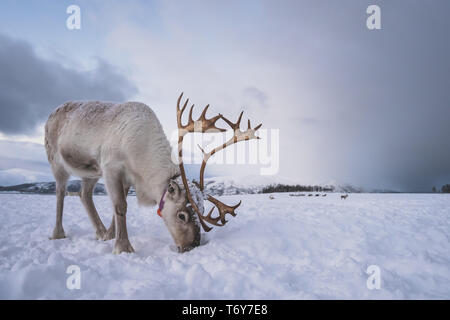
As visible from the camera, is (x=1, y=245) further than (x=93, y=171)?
No

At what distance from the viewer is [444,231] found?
438 cm

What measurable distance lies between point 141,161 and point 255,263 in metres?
2.32

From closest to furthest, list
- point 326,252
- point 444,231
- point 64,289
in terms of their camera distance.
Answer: point 64,289, point 326,252, point 444,231

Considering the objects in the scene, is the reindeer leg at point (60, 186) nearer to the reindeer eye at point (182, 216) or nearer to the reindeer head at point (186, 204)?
the reindeer head at point (186, 204)

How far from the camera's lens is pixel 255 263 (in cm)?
288

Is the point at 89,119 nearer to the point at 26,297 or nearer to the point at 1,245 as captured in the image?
the point at 1,245

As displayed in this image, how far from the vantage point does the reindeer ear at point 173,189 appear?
3662 mm

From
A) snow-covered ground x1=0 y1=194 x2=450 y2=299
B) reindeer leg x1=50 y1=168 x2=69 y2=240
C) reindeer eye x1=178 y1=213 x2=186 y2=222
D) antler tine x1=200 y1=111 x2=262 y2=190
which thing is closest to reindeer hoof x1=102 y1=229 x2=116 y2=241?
snow-covered ground x1=0 y1=194 x2=450 y2=299

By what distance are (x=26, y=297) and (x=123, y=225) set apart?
1.86 metres

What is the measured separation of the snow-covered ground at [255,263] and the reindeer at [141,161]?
1.48ft

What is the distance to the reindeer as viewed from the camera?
3695mm

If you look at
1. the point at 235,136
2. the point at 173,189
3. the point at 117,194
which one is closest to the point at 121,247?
the point at 117,194

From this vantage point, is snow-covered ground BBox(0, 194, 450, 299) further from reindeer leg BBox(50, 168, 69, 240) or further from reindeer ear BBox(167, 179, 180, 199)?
reindeer ear BBox(167, 179, 180, 199)
